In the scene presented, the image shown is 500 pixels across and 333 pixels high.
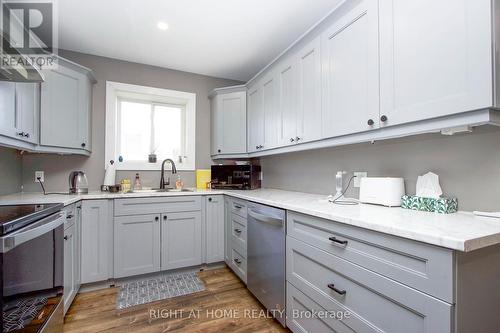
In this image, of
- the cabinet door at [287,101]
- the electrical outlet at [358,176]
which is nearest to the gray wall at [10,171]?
the cabinet door at [287,101]

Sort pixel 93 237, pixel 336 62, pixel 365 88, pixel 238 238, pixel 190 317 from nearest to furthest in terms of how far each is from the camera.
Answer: pixel 365 88, pixel 336 62, pixel 190 317, pixel 93 237, pixel 238 238

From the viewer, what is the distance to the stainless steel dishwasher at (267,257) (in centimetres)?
171

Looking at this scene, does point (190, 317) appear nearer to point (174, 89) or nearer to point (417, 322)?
point (417, 322)

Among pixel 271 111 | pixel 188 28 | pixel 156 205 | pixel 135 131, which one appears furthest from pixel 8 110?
pixel 271 111

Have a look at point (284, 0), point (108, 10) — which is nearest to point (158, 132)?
Answer: point (108, 10)

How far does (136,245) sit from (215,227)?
84 centimetres

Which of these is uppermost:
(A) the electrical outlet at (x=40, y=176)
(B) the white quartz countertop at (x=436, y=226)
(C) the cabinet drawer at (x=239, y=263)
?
(A) the electrical outlet at (x=40, y=176)

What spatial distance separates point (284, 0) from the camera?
192cm

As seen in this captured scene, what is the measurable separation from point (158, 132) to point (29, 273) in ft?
7.85

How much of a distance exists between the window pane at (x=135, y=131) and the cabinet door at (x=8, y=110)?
1248 millimetres

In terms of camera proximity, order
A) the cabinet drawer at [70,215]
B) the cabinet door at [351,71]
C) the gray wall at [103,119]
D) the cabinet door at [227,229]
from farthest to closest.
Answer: the cabinet door at [227,229] < the gray wall at [103,119] < the cabinet drawer at [70,215] < the cabinet door at [351,71]

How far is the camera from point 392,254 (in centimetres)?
96

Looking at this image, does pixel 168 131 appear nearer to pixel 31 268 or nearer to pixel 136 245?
pixel 136 245

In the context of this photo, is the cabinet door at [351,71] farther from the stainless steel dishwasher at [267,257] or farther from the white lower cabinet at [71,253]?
the white lower cabinet at [71,253]
